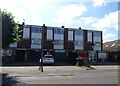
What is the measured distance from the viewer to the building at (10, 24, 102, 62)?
131 feet

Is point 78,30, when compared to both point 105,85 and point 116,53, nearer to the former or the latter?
point 116,53

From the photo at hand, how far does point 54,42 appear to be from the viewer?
41719mm

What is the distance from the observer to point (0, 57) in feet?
99.3

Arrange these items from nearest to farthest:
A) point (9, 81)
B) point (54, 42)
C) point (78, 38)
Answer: point (9, 81) → point (54, 42) → point (78, 38)

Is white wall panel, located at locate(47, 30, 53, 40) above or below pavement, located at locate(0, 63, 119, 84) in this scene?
above

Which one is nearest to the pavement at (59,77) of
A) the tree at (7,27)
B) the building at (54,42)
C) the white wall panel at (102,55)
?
the tree at (7,27)

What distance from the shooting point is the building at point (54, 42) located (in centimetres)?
3988

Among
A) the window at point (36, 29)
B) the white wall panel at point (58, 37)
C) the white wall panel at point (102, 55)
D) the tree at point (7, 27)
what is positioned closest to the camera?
the tree at point (7, 27)

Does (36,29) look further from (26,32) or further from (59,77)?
(59,77)

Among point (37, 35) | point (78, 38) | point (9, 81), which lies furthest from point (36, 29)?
point (9, 81)

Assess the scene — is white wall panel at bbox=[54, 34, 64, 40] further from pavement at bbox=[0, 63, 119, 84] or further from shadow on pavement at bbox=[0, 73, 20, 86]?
shadow on pavement at bbox=[0, 73, 20, 86]

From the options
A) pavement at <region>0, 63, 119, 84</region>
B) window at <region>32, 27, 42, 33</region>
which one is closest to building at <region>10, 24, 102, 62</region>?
window at <region>32, 27, 42, 33</region>

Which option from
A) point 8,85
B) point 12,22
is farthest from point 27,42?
point 8,85

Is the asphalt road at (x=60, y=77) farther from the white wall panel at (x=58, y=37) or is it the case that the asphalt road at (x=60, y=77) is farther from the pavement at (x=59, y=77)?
the white wall panel at (x=58, y=37)
